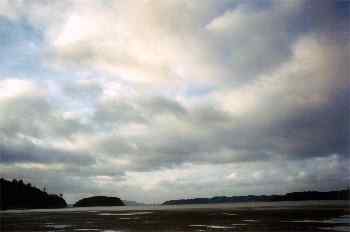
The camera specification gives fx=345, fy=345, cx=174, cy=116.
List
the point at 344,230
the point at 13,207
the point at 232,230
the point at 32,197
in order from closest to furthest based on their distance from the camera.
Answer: the point at 344,230, the point at 232,230, the point at 13,207, the point at 32,197

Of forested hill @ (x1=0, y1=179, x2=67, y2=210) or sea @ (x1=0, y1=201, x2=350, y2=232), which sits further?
forested hill @ (x1=0, y1=179, x2=67, y2=210)

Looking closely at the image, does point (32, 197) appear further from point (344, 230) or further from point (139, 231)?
point (344, 230)

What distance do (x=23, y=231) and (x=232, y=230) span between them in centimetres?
2581

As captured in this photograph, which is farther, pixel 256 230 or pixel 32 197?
pixel 32 197

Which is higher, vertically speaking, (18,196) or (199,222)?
(199,222)

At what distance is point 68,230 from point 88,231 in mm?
4005

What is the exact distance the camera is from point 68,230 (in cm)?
4297

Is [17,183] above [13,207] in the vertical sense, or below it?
above

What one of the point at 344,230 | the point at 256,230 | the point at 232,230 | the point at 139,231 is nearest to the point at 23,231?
A: the point at 139,231

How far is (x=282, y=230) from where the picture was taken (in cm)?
3716

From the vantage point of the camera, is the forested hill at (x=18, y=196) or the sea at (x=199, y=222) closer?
the sea at (x=199, y=222)

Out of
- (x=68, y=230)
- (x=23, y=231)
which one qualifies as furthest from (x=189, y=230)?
(x=23, y=231)

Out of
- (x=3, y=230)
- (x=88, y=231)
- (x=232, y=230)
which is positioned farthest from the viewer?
(x=3, y=230)

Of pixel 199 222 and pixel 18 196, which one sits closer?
pixel 199 222
